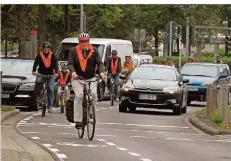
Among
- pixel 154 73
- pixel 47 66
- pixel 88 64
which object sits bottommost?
pixel 154 73

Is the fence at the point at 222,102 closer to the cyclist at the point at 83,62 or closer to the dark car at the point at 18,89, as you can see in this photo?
the cyclist at the point at 83,62

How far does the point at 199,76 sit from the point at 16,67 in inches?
374

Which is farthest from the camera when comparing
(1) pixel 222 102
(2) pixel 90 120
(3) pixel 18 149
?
(1) pixel 222 102

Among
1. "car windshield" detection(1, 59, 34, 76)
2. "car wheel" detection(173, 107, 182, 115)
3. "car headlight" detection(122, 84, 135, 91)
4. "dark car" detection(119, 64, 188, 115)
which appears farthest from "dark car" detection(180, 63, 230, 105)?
"car windshield" detection(1, 59, 34, 76)

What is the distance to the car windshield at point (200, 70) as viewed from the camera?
3353 cm

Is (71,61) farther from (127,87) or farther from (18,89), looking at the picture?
(127,87)

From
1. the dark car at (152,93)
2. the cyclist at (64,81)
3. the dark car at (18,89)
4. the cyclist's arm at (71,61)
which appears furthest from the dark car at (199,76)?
the cyclist's arm at (71,61)

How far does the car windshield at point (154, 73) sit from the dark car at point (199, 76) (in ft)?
19.7

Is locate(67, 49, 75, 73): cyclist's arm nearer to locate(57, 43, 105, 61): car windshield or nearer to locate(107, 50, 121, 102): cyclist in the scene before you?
locate(107, 50, 121, 102): cyclist

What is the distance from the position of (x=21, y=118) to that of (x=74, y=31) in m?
36.8

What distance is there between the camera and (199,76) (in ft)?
109

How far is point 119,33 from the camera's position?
265ft

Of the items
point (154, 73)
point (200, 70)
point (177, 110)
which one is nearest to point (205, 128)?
point (177, 110)

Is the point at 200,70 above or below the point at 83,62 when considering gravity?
below
